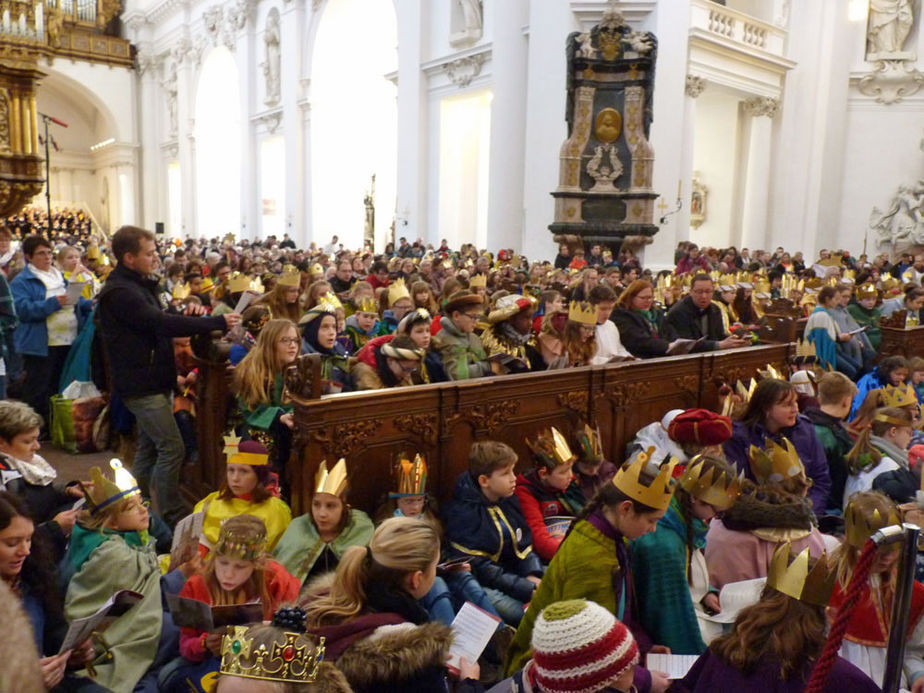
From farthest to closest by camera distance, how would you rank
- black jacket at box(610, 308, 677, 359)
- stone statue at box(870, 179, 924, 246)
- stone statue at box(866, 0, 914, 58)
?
stone statue at box(866, 0, 914, 58) < stone statue at box(870, 179, 924, 246) < black jacket at box(610, 308, 677, 359)

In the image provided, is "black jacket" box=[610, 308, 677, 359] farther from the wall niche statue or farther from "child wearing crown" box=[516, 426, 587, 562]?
the wall niche statue

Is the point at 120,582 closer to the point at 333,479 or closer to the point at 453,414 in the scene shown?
the point at 333,479

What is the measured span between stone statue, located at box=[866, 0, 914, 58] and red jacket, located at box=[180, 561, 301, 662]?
22150mm

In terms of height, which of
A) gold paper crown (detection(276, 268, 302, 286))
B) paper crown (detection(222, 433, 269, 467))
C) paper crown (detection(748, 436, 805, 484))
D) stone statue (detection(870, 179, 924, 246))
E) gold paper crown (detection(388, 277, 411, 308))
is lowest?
paper crown (detection(748, 436, 805, 484))

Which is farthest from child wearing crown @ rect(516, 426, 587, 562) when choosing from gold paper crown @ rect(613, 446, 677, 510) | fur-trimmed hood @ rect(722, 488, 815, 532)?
gold paper crown @ rect(613, 446, 677, 510)

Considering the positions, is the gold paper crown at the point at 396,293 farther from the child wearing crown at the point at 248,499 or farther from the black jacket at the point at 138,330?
the child wearing crown at the point at 248,499

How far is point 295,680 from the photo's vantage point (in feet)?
6.07

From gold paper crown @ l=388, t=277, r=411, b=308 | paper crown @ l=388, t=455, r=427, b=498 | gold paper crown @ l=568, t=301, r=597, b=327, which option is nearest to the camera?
paper crown @ l=388, t=455, r=427, b=498

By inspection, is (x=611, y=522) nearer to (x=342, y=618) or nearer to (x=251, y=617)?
(x=342, y=618)

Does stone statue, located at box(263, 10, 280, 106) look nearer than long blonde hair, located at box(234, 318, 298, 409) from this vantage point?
No

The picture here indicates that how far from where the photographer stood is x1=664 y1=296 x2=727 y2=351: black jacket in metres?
6.61

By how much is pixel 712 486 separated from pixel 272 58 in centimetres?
2489

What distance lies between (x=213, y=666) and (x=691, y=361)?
397 cm

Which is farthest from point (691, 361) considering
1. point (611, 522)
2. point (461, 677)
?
point (461, 677)
